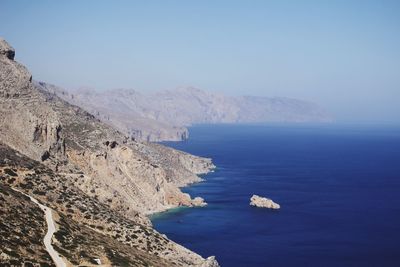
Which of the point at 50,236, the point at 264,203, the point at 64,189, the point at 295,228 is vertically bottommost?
the point at 295,228

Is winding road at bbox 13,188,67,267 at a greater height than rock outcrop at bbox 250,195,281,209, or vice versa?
winding road at bbox 13,188,67,267

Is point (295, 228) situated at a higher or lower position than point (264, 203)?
lower

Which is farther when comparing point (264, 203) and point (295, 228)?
point (264, 203)

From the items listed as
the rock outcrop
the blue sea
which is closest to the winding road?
the blue sea

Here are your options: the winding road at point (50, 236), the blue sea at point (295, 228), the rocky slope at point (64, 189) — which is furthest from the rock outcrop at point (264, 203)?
the winding road at point (50, 236)

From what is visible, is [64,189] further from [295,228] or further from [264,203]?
[264,203]

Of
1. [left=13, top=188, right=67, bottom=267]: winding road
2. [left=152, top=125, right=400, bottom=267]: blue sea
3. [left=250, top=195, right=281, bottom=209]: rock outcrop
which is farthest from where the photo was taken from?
[left=250, top=195, right=281, bottom=209]: rock outcrop

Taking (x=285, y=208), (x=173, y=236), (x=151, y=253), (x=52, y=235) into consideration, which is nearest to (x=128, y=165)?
(x=173, y=236)

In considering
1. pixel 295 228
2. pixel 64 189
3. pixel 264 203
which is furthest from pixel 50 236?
pixel 264 203

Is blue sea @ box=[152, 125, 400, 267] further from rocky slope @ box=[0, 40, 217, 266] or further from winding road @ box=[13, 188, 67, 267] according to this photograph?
winding road @ box=[13, 188, 67, 267]

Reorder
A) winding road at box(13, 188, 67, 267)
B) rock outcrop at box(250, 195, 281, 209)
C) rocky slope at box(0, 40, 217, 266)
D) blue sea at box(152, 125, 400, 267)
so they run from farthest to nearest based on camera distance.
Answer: rock outcrop at box(250, 195, 281, 209) → blue sea at box(152, 125, 400, 267) → rocky slope at box(0, 40, 217, 266) → winding road at box(13, 188, 67, 267)

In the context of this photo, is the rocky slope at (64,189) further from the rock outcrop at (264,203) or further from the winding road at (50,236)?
the rock outcrop at (264,203)

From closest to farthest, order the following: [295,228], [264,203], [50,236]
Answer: [50,236]
[295,228]
[264,203]
